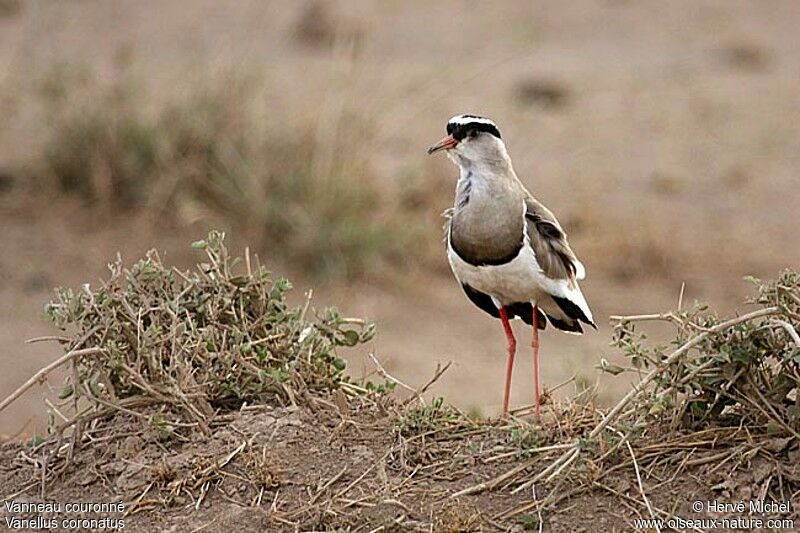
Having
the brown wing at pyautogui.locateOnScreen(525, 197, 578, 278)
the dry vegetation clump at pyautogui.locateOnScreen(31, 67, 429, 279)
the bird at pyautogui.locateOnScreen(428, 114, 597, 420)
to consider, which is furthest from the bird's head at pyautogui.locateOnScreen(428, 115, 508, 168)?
the dry vegetation clump at pyautogui.locateOnScreen(31, 67, 429, 279)

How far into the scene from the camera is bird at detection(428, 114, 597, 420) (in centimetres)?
441

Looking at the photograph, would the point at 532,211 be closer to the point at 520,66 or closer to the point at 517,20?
the point at 520,66

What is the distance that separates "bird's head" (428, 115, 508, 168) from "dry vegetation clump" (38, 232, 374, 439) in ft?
1.97

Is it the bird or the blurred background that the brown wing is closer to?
the bird

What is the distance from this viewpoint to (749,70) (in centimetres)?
1223

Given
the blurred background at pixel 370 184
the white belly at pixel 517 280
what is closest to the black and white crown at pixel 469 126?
the white belly at pixel 517 280

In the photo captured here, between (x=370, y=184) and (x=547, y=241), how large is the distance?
4.19 metres

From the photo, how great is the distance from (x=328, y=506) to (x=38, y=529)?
2.57ft

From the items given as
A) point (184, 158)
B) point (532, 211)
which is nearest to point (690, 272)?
point (184, 158)

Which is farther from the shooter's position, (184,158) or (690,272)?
(690,272)

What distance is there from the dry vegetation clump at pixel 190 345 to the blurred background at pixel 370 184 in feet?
7.40

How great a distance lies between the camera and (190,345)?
4203mm

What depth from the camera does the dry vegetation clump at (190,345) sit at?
13.6 ft

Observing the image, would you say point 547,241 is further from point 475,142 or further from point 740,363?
point 740,363
